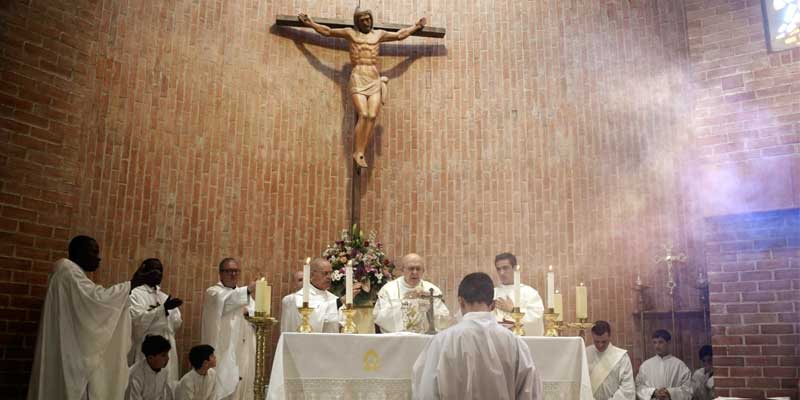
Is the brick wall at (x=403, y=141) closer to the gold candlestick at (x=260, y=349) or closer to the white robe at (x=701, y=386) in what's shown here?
the white robe at (x=701, y=386)

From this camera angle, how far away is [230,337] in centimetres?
698

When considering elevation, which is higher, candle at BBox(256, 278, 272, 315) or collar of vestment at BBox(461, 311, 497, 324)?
candle at BBox(256, 278, 272, 315)

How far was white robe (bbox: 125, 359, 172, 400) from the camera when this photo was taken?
6.27 metres

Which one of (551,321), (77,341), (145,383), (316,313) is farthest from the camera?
(145,383)

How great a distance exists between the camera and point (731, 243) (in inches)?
236

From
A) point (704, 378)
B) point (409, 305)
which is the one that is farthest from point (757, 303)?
point (409, 305)

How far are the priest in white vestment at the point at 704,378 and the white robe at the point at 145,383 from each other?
5226 mm

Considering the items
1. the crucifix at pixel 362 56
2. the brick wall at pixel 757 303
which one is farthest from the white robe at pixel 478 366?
the crucifix at pixel 362 56

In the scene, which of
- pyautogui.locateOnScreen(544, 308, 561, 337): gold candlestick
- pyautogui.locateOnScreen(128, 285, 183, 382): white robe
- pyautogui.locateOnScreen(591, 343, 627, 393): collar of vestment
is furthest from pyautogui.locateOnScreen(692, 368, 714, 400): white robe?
pyautogui.locateOnScreen(128, 285, 183, 382): white robe

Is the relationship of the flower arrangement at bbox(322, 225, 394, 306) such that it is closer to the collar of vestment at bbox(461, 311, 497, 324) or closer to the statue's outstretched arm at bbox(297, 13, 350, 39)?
the statue's outstretched arm at bbox(297, 13, 350, 39)

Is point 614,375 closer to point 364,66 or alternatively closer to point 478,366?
point 478,366

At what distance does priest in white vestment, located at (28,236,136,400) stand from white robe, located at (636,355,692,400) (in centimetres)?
507

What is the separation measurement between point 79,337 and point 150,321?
903mm

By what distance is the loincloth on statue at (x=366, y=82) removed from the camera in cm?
855
